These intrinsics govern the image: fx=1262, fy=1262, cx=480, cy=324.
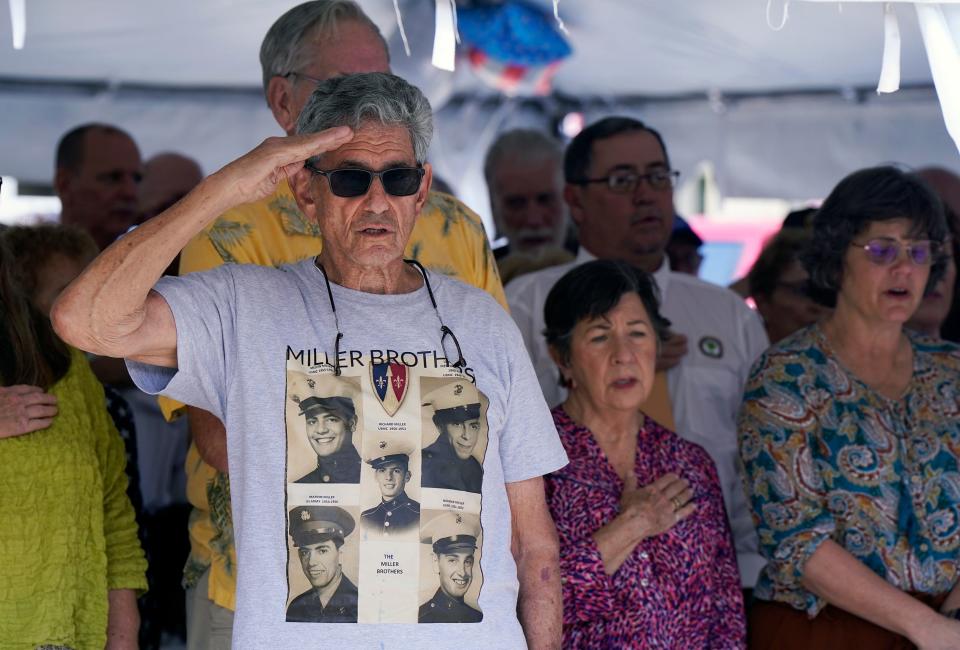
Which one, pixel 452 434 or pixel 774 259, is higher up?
pixel 774 259

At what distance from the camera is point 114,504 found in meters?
2.82

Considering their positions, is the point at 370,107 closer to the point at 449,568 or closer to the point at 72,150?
the point at 449,568

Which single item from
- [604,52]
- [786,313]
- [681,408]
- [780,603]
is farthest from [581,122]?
[780,603]

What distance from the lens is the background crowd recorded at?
2588mm

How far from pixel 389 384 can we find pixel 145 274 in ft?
1.47

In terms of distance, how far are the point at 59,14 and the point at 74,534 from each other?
10.6ft

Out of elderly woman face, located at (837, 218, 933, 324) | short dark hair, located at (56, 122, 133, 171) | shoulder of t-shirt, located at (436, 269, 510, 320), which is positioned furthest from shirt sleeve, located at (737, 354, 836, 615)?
short dark hair, located at (56, 122, 133, 171)

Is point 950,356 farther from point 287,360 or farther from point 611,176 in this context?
point 287,360

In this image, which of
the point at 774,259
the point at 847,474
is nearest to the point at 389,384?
the point at 847,474

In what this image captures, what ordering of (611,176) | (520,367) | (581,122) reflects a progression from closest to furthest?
(520,367), (611,176), (581,122)

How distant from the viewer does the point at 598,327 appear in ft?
10.5

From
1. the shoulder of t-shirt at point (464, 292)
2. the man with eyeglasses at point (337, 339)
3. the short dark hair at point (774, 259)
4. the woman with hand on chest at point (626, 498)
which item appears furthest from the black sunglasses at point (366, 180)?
the short dark hair at point (774, 259)

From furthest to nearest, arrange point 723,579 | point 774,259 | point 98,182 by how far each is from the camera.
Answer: point 98,182 < point 774,259 < point 723,579

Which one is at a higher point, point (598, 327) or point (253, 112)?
point (253, 112)
